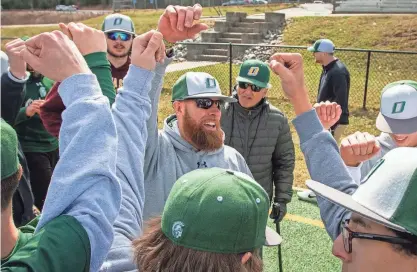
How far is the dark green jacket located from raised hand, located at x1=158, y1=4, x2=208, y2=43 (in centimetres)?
182

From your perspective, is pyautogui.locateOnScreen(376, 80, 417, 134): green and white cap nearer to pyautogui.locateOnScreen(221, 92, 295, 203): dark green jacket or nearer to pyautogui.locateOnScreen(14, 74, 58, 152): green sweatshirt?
pyautogui.locateOnScreen(221, 92, 295, 203): dark green jacket

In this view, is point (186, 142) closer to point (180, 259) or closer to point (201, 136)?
point (201, 136)

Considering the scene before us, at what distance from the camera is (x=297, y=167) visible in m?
7.50

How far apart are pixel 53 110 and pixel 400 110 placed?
6.52ft

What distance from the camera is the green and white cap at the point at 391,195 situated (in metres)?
1.41

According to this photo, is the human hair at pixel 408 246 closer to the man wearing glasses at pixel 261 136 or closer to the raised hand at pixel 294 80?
the raised hand at pixel 294 80

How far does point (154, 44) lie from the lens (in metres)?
1.98

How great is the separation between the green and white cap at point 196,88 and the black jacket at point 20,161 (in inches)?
50.1

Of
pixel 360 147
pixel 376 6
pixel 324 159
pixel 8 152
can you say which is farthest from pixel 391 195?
pixel 376 6

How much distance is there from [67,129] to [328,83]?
628 centimetres

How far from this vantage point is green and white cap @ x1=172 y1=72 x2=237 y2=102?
2949mm

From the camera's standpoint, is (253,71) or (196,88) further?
(253,71)

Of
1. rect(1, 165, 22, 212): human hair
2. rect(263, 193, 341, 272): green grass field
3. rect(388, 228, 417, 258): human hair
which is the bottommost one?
rect(263, 193, 341, 272): green grass field

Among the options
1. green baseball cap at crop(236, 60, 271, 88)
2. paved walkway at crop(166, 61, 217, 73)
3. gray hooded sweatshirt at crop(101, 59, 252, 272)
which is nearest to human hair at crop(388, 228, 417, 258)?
gray hooded sweatshirt at crop(101, 59, 252, 272)
